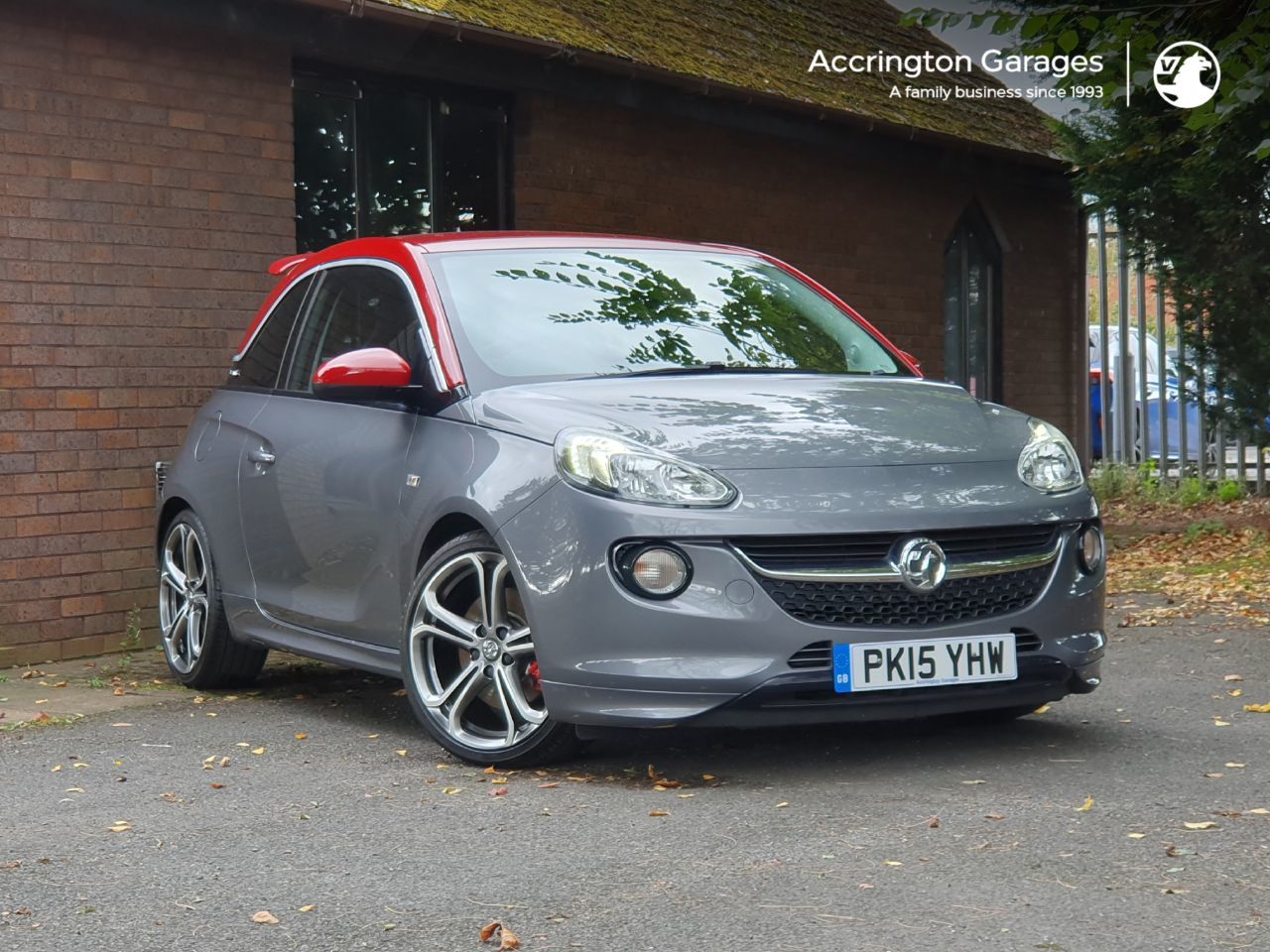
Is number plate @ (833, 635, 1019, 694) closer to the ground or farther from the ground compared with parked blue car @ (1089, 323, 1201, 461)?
closer to the ground

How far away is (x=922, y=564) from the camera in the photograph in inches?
193

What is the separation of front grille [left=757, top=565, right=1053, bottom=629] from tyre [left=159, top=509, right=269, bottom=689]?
293 centimetres

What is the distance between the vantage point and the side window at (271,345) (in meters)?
6.91

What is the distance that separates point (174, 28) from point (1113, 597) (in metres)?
5.69

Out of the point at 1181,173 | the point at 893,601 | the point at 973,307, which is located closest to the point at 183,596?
the point at 893,601

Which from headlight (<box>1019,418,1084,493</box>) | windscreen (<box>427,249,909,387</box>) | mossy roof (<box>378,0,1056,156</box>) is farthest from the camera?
mossy roof (<box>378,0,1056,156</box>)

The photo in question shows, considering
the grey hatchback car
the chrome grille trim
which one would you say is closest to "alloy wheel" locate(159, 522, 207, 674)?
the grey hatchback car

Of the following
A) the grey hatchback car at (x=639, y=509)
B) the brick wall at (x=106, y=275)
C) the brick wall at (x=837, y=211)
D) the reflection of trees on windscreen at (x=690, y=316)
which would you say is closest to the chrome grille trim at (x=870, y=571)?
the grey hatchback car at (x=639, y=509)

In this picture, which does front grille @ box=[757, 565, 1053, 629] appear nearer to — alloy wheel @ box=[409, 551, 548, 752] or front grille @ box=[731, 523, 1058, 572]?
front grille @ box=[731, 523, 1058, 572]

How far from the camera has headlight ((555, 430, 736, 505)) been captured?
15.9 ft

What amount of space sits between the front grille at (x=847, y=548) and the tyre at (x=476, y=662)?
2.36ft

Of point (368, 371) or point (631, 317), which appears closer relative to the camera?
point (368, 371)

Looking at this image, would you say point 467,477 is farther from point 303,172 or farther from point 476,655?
point 303,172

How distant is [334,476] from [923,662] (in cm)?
223
